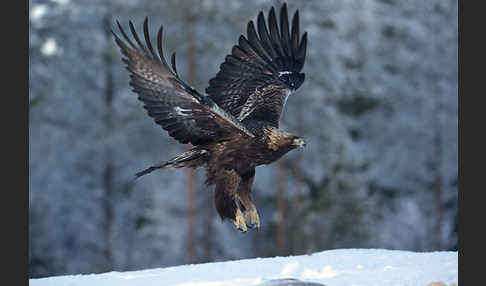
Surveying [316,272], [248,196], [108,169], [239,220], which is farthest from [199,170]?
[239,220]

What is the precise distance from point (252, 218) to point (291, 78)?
191 cm

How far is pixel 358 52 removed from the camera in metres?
22.0

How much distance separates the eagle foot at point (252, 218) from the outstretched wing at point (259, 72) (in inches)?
47.5

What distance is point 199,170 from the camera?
13.6 meters

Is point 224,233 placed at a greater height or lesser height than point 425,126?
lesser

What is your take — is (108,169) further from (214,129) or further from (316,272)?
(214,129)

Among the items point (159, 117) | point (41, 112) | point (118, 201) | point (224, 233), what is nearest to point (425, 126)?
point (224, 233)

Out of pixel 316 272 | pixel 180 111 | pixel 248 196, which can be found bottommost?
pixel 316 272

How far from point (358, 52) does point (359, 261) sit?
1542 centimetres

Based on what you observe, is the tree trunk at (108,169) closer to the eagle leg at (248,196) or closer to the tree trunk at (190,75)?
the tree trunk at (190,75)

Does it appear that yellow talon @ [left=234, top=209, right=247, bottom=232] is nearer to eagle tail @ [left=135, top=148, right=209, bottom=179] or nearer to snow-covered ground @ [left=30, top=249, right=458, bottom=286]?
eagle tail @ [left=135, top=148, right=209, bottom=179]

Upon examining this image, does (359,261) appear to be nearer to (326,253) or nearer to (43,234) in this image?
(326,253)

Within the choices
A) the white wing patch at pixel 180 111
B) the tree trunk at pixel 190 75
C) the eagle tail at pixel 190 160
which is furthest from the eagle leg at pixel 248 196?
the tree trunk at pixel 190 75

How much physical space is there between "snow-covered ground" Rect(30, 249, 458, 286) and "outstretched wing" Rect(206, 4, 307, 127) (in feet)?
5.86
